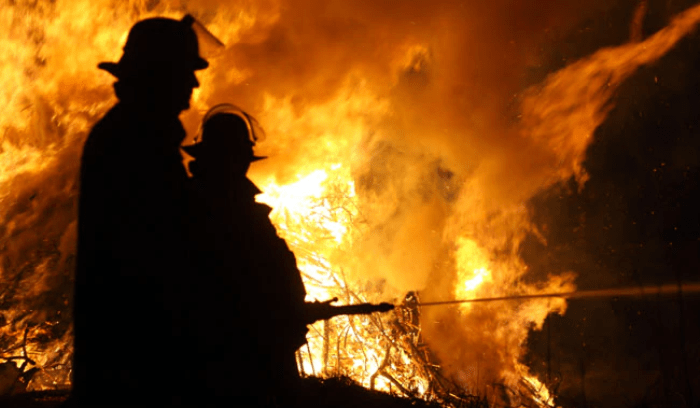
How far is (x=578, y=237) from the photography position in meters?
8.01

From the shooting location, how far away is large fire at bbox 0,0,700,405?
6.18 meters

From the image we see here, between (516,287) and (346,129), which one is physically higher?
(346,129)

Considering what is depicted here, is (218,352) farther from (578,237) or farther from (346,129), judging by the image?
(578,237)

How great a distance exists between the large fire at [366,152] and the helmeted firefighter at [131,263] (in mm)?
4205

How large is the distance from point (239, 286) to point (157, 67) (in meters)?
1.24

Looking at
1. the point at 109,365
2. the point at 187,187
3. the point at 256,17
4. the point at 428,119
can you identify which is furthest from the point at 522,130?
the point at 109,365

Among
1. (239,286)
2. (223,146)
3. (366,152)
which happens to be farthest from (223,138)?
(366,152)

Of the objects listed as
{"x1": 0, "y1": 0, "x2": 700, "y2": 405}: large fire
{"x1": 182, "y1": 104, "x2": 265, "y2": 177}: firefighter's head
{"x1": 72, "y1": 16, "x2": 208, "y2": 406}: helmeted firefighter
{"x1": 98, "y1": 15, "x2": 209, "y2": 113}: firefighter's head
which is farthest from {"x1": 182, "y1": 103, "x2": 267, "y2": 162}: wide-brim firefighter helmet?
{"x1": 0, "y1": 0, "x2": 700, "y2": 405}: large fire

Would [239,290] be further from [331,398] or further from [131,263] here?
[331,398]

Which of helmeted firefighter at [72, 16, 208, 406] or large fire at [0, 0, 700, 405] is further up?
large fire at [0, 0, 700, 405]

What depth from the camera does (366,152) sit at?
694 cm

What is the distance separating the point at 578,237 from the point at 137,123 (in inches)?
307

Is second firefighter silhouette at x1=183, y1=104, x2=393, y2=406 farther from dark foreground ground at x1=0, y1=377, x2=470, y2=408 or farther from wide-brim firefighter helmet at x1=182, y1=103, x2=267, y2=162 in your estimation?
dark foreground ground at x1=0, y1=377, x2=470, y2=408

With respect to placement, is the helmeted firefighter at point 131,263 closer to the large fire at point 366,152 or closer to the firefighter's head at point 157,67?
the firefighter's head at point 157,67
